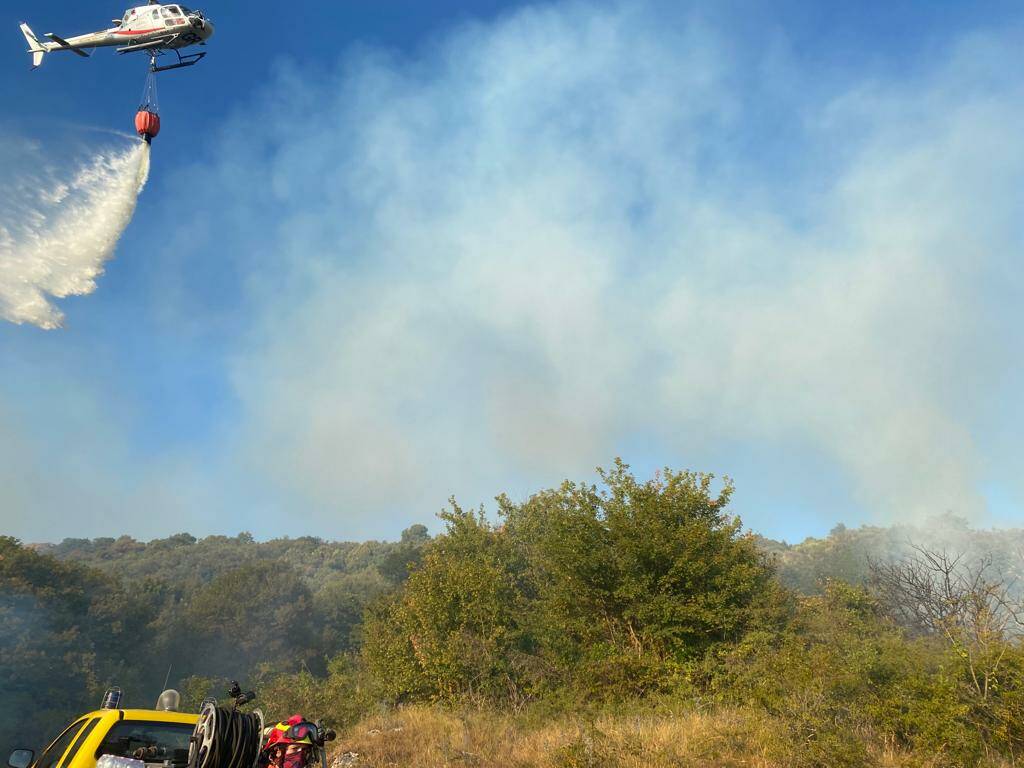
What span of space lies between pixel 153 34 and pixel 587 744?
24.3m

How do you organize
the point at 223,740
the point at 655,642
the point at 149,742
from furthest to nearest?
1. the point at 655,642
2. the point at 149,742
3. the point at 223,740

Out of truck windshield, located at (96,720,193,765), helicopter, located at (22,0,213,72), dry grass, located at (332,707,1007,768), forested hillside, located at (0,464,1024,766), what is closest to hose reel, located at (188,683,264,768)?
truck windshield, located at (96,720,193,765)

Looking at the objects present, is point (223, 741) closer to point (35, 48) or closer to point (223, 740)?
point (223, 740)

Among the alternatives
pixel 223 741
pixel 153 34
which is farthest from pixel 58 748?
pixel 153 34

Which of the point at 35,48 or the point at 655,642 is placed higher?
the point at 35,48

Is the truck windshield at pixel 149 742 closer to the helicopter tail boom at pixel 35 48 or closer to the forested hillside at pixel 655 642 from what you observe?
the forested hillside at pixel 655 642

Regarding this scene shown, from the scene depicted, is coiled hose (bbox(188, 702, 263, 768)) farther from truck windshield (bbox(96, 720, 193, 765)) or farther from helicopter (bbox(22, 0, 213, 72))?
helicopter (bbox(22, 0, 213, 72))

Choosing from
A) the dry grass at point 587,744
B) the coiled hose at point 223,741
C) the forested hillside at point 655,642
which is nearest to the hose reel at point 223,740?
the coiled hose at point 223,741

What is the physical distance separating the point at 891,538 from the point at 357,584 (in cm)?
7543

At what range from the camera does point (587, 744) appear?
10.9m

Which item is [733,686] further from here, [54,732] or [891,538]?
[891,538]

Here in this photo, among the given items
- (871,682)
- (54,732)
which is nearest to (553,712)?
(871,682)

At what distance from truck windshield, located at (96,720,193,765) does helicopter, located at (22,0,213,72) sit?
21.7m

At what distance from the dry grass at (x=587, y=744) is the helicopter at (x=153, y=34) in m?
22.2
